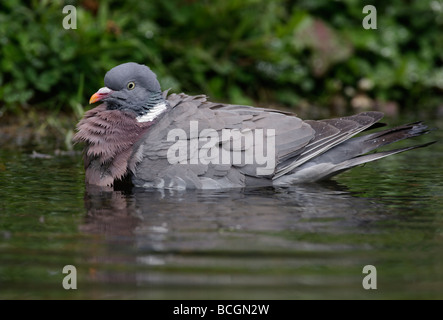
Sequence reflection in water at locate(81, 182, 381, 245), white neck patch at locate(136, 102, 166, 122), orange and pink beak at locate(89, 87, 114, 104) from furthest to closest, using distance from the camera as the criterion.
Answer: white neck patch at locate(136, 102, 166, 122) < orange and pink beak at locate(89, 87, 114, 104) < reflection in water at locate(81, 182, 381, 245)

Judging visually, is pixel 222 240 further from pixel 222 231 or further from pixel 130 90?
pixel 130 90

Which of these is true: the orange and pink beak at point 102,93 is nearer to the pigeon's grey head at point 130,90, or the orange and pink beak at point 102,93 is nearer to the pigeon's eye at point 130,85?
the pigeon's grey head at point 130,90

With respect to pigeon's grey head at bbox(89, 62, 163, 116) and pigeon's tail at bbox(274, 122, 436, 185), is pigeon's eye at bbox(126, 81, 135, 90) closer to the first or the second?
pigeon's grey head at bbox(89, 62, 163, 116)

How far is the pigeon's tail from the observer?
503 cm

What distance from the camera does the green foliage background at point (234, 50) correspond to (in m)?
7.92

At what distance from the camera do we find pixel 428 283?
2.91m

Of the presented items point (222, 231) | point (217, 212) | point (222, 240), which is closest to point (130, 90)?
point (217, 212)

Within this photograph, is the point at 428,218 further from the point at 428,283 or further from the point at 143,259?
the point at 143,259

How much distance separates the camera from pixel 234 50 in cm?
939

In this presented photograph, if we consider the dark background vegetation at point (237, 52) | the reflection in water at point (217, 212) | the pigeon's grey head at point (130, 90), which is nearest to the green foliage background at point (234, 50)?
the dark background vegetation at point (237, 52)

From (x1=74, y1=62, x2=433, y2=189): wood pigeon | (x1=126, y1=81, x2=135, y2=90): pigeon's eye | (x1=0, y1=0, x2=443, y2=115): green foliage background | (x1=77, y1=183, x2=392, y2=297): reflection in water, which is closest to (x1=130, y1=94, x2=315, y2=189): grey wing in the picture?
(x1=74, y1=62, x2=433, y2=189): wood pigeon

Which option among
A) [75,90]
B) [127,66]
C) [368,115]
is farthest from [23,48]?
[368,115]

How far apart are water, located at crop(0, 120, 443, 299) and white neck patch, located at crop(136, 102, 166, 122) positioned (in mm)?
661

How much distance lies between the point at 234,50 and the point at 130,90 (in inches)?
169
